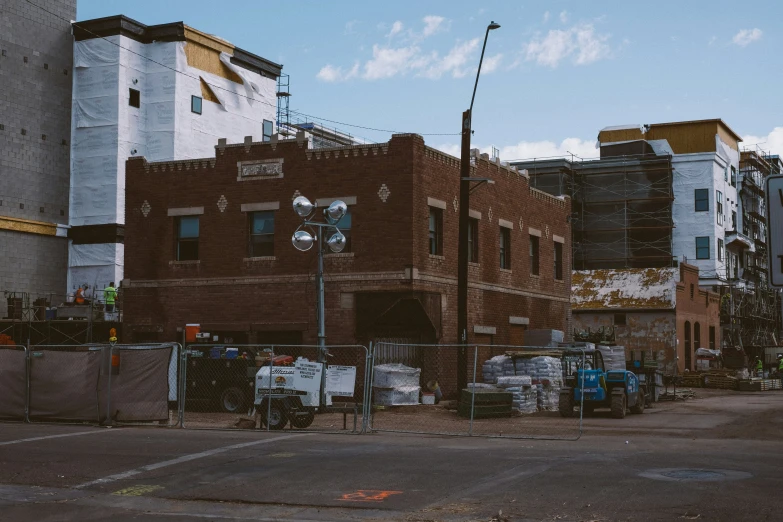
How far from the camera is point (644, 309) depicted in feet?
179

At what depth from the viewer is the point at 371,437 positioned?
20266 millimetres

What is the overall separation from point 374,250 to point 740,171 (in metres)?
59.5

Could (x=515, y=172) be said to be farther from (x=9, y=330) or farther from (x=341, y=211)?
(x=9, y=330)

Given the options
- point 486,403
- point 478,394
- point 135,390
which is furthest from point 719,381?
point 135,390

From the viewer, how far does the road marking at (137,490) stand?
13.6 meters

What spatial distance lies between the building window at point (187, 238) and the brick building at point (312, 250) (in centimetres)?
5

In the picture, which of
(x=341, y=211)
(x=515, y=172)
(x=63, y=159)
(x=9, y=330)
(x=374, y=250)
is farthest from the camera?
(x=63, y=159)

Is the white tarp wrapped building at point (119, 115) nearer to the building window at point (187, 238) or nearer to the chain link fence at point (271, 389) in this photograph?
the building window at point (187, 238)

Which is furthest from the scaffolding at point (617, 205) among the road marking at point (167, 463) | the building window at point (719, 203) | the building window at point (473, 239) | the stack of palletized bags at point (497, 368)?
the road marking at point (167, 463)

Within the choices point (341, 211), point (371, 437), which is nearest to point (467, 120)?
point (341, 211)

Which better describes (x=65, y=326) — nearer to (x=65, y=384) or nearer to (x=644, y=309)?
(x=65, y=384)

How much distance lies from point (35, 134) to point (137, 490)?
45.3 metres

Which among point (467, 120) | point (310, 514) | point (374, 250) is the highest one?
point (467, 120)

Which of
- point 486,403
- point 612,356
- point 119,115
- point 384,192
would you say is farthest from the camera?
point 119,115
